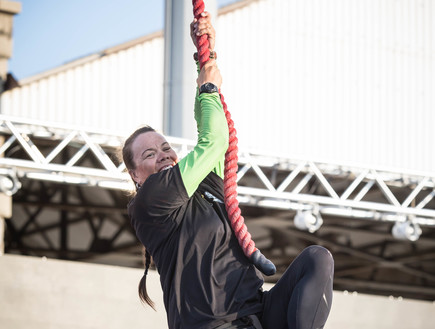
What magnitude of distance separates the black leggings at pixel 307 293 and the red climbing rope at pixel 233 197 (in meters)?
0.06

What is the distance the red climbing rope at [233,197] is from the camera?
1779 millimetres

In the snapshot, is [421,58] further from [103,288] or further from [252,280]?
[252,280]

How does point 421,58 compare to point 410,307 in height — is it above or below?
above

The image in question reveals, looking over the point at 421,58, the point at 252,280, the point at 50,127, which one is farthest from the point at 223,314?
the point at 421,58

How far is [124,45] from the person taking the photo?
9078 mm

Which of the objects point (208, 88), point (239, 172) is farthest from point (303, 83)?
point (208, 88)

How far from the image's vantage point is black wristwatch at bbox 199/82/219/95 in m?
1.78

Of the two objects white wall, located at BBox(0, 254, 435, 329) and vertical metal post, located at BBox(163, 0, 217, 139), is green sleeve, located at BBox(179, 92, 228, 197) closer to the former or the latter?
vertical metal post, located at BBox(163, 0, 217, 139)

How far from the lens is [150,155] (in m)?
1.93

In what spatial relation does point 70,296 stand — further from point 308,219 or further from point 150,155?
point 150,155

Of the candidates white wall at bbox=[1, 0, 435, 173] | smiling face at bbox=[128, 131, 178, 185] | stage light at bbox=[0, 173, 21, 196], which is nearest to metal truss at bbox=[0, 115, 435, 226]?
stage light at bbox=[0, 173, 21, 196]

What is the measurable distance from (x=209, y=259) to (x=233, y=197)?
0.17 m

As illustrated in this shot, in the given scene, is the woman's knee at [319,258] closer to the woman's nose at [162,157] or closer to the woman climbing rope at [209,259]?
the woman climbing rope at [209,259]

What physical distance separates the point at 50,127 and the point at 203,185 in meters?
4.36
